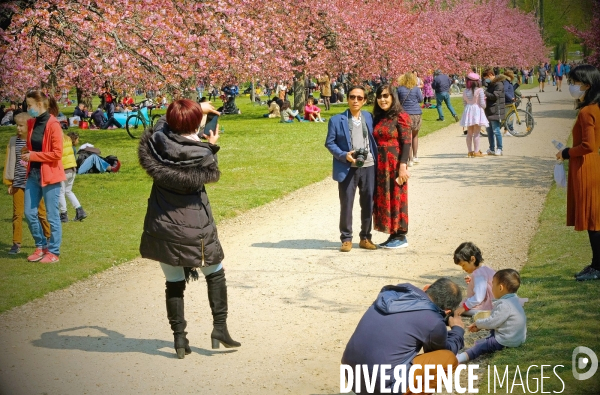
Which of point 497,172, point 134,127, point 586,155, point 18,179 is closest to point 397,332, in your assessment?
point 586,155

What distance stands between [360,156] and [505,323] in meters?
3.43

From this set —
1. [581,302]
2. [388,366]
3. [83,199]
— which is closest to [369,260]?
[581,302]

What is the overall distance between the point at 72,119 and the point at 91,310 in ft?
83.2

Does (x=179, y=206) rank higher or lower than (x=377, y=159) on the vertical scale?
higher

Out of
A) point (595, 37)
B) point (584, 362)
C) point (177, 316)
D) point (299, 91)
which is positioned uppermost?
point (595, 37)

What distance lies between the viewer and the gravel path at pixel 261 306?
546 centimetres

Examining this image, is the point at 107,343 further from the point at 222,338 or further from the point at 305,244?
the point at 305,244

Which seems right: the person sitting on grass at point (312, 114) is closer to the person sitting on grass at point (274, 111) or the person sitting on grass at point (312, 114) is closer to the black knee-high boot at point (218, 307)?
the person sitting on grass at point (274, 111)

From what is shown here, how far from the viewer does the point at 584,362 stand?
541 centimetres

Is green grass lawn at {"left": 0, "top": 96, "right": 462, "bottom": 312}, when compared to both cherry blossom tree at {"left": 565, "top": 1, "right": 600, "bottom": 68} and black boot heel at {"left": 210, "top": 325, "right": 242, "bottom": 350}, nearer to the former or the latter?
black boot heel at {"left": 210, "top": 325, "right": 242, "bottom": 350}

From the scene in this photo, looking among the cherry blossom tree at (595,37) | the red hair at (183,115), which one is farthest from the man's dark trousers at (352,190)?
the cherry blossom tree at (595,37)

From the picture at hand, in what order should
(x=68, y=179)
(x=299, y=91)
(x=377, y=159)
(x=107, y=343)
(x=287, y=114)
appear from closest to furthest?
(x=107, y=343) → (x=377, y=159) → (x=68, y=179) → (x=287, y=114) → (x=299, y=91)

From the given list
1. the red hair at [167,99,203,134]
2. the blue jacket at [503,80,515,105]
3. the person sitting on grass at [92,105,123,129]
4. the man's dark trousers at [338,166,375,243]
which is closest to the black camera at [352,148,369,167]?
the man's dark trousers at [338,166,375,243]

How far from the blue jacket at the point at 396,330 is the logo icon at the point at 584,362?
4.19ft
